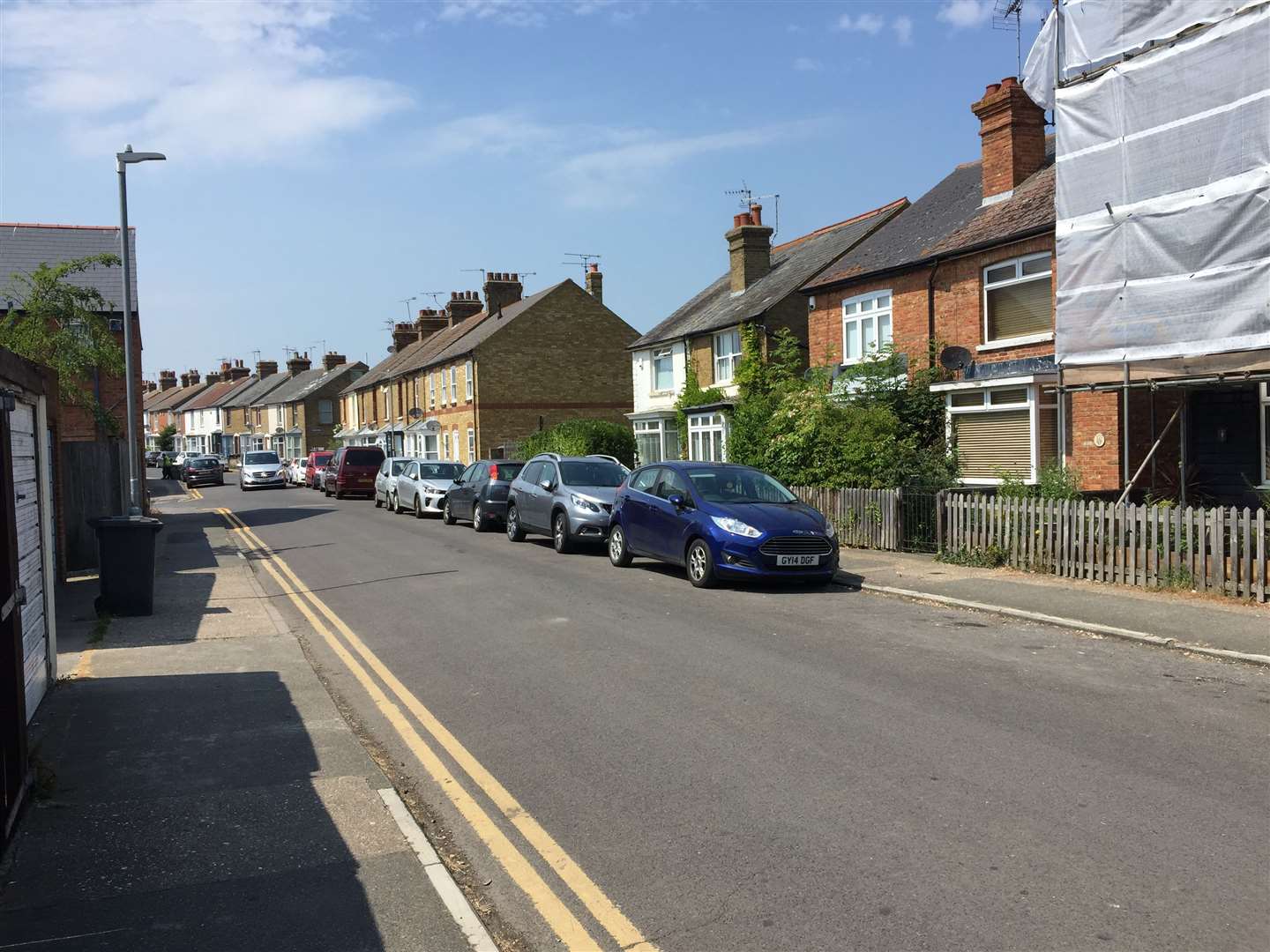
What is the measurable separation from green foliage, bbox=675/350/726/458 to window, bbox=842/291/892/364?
247 inches

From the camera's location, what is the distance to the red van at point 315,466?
149 ft

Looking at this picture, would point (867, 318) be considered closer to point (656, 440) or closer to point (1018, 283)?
point (1018, 283)

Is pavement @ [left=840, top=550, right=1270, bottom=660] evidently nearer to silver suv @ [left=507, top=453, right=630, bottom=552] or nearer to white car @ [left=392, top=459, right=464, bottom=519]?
silver suv @ [left=507, top=453, right=630, bottom=552]

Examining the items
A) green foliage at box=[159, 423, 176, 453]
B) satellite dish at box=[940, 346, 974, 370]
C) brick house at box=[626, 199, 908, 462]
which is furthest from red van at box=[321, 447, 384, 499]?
green foliage at box=[159, 423, 176, 453]

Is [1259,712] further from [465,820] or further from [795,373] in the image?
[795,373]

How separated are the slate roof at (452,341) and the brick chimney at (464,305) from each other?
0.66 meters

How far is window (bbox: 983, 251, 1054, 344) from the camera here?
754 inches

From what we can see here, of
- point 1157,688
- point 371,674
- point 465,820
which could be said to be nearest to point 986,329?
point 1157,688

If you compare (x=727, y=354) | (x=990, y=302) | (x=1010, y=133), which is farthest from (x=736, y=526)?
(x=727, y=354)

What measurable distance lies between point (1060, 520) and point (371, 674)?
8.97 meters

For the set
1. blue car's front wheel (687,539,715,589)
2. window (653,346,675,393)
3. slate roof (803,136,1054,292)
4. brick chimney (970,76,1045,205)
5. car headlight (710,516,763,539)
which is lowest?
blue car's front wheel (687,539,715,589)

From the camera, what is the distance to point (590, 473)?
1864cm

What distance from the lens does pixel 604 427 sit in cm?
3734

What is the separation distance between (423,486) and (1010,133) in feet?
52.4
